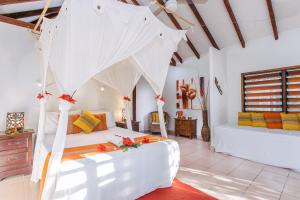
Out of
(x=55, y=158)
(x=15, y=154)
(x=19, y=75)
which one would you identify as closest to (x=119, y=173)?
(x=55, y=158)

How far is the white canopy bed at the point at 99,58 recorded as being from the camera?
190cm

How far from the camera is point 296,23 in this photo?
157 inches

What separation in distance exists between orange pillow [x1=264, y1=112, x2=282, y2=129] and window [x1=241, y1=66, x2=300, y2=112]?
0.89ft

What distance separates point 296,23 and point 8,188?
6.38 m

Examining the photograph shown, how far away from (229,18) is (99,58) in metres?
3.69

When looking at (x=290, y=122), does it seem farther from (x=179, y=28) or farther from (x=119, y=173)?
(x=119, y=173)

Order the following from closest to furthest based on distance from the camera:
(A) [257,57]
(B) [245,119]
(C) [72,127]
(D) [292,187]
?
(D) [292,187] → (C) [72,127] → (B) [245,119] → (A) [257,57]

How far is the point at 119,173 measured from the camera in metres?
2.14

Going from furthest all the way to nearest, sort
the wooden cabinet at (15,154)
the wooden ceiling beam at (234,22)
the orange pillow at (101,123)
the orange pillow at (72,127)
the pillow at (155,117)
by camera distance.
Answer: the pillow at (155,117)
the orange pillow at (101,123)
the wooden ceiling beam at (234,22)
the orange pillow at (72,127)
the wooden cabinet at (15,154)

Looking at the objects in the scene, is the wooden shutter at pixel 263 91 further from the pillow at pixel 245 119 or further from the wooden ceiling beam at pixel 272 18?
the wooden ceiling beam at pixel 272 18

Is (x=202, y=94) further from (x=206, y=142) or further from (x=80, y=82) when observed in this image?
(x=80, y=82)

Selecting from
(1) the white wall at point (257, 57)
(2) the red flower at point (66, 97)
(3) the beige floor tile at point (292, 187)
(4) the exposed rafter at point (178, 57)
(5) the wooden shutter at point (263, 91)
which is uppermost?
(4) the exposed rafter at point (178, 57)

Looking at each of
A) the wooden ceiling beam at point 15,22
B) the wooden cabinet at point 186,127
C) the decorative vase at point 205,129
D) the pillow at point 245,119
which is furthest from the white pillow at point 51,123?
the pillow at point 245,119

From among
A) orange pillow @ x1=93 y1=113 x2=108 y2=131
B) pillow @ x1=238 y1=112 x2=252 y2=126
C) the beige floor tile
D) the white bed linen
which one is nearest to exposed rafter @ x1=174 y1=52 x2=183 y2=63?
pillow @ x1=238 y1=112 x2=252 y2=126
